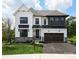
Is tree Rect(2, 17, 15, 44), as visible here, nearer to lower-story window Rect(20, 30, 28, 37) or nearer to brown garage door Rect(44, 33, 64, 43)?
lower-story window Rect(20, 30, 28, 37)

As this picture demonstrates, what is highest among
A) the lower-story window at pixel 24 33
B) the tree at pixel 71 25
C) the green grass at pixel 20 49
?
the tree at pixel 71 25

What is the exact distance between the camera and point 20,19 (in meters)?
2.75

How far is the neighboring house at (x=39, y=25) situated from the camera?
108 inches

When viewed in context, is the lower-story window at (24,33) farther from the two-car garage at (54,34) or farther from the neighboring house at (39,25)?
the two-car garage at (54,34)

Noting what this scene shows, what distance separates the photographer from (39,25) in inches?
109

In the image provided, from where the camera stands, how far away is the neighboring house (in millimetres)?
2748

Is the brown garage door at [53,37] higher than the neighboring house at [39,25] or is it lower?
lower

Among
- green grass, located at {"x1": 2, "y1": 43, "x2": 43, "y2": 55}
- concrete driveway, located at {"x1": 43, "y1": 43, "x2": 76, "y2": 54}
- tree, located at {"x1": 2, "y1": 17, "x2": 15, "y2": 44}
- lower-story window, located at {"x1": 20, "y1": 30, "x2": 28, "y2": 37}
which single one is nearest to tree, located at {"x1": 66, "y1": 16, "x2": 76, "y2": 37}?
concrete driveway, located at {"x1": 43, "y1": 43, "x2": 76, "y2": 54}

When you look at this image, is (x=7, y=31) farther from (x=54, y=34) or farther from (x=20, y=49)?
→ (x=54, y=34)

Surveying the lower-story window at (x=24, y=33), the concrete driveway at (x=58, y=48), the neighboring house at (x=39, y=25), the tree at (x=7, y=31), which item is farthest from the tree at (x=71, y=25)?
the tree at (x=7, y=31)

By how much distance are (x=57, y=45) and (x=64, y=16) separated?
451 mm

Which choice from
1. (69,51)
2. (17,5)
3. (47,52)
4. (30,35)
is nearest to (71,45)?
(69,51)
